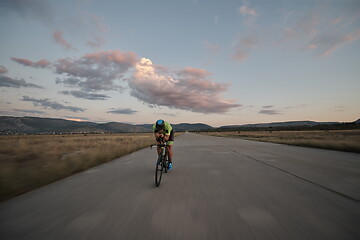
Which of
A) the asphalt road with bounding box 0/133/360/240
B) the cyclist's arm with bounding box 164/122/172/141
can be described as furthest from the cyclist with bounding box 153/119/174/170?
the asphalt road with bounding box 0/133/360/240

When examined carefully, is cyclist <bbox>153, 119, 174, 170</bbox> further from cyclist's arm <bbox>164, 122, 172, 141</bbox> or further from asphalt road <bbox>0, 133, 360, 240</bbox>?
asphalt road <bbox>0, 133, 360, 240</bbox>

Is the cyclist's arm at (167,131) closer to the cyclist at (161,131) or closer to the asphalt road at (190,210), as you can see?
the cyclist at (161,131)

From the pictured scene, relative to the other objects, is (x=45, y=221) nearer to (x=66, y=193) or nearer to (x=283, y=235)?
(x=66, y=193)

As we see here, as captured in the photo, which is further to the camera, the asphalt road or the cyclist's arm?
the cyclist's arm

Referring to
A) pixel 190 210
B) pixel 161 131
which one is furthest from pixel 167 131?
pixel 190 210

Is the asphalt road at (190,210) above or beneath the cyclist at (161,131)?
beneath

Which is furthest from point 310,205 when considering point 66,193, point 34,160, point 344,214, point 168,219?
point 34,160

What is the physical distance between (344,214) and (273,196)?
1.14m

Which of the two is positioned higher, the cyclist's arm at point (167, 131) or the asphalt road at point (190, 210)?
the cyclist's arm at point (167, 131)

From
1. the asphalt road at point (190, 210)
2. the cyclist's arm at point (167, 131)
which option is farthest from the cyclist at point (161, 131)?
the asphalt road at point (190, 210)

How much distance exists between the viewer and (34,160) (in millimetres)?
7023

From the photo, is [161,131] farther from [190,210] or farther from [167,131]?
[190,210]

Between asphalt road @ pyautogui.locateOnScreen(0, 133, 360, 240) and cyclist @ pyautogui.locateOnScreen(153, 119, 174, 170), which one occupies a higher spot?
cyclist @ pyautogui.locateOnScreen(153, 119, 174, 170)

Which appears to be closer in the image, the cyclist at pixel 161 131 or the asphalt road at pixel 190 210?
the asphalt road at pixel 190 210
